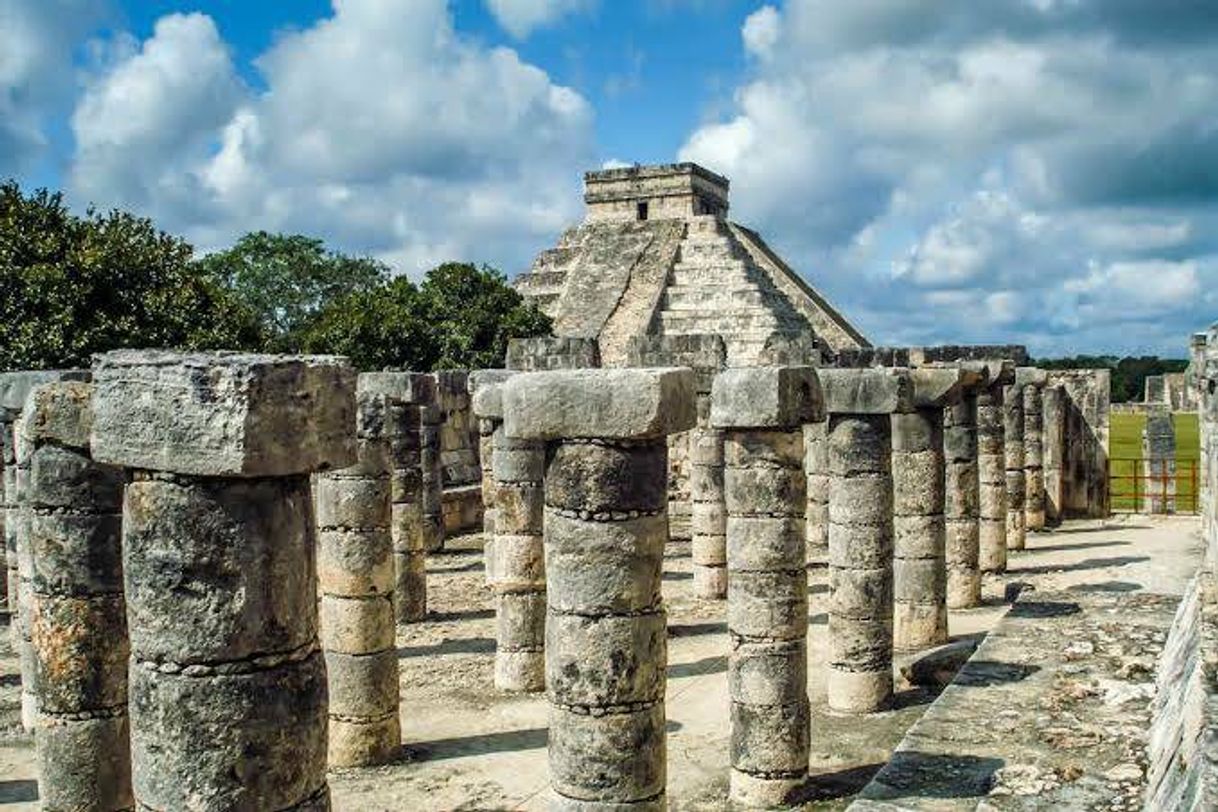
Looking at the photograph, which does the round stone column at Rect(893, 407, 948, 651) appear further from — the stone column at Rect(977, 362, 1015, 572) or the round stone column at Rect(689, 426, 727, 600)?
the stone column at Rect(977, 362, 1015, 572)

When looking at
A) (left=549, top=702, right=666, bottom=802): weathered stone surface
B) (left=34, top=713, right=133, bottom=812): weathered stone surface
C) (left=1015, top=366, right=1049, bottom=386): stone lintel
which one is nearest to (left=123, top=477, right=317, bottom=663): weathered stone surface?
(left=549, top=702, right=666, bottom=802): weathered stone surface

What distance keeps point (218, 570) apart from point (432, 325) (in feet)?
92.8

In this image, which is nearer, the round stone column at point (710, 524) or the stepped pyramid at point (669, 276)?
the round stone column at point (710, 524)

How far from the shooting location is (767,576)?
9539mm

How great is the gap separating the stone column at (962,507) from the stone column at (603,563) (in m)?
10.1

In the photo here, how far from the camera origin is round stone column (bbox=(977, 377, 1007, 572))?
18.6m

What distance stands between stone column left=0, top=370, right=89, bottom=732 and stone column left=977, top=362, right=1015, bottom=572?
13258 millimetres

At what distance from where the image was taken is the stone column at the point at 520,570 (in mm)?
12508

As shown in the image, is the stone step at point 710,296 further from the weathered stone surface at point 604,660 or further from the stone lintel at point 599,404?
the weathered stone surface at point 604,660

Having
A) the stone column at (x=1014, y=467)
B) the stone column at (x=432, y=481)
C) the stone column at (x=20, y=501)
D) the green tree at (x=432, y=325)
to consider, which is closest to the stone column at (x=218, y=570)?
the stone column at (x=20, y=501)

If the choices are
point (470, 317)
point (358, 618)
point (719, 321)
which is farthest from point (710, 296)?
point (358, 618)

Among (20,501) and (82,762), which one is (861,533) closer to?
(82,762)

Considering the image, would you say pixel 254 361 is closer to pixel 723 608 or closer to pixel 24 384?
pixel 24 384

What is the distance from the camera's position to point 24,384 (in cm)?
1145
